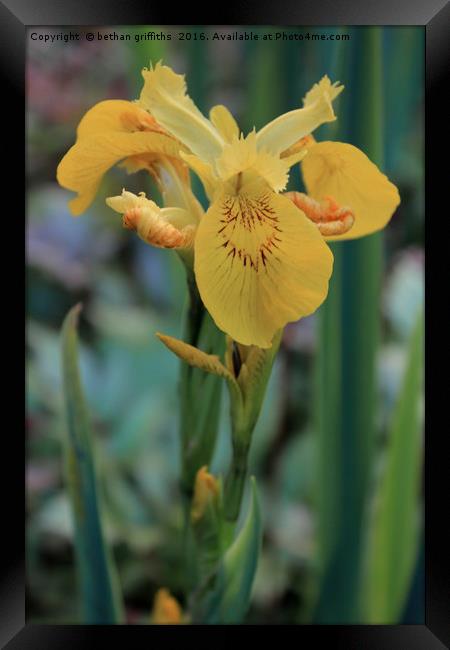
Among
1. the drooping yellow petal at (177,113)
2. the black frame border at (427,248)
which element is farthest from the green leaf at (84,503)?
the drooping yellow petal at (177,113)

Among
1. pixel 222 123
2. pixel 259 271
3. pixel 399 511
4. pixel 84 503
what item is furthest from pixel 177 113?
pixel 399 511

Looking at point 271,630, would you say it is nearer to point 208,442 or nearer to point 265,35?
point 208,442

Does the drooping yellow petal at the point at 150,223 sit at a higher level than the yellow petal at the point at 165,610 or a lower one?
higher

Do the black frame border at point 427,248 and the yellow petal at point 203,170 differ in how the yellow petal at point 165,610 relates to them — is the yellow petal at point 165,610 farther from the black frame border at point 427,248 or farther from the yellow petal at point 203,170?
the yellow petal at point 203,170

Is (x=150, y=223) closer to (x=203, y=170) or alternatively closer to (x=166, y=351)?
(x=203, y=170)

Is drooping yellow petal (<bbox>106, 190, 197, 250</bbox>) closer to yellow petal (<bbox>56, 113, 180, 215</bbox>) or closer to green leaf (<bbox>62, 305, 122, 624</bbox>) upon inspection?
yellow petal (<bbox>56, 113, 180, 215</bbox>)

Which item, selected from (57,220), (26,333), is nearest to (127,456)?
(26,333)
